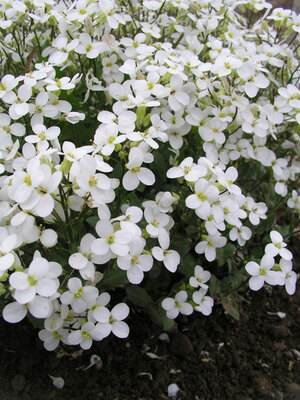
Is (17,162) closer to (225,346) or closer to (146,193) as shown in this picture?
(146,193)

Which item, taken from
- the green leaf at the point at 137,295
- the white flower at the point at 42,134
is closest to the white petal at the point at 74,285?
the white flower at the point at 42,134

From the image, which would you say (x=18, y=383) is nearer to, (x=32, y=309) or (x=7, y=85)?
(x=32, y=309)

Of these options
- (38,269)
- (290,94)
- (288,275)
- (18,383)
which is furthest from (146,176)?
(18,383)

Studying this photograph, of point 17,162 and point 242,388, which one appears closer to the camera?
point 17,162

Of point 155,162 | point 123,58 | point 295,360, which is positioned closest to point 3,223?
point 155,162

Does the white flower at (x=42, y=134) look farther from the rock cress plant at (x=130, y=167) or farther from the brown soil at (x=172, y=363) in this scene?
the brown soil at (x=172, y=363)

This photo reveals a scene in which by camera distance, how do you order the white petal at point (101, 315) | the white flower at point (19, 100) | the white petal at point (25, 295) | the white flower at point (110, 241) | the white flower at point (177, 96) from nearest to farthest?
the white petal at point (25, 295), the white flower at point (110, 241), the white petal at point (101, 315), the white flower at point (19, 100), the white flower at point (177, 96)

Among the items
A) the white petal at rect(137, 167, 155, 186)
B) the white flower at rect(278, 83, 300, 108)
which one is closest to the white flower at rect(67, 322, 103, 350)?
the white petal at rect(137, 167, 155, 186)
